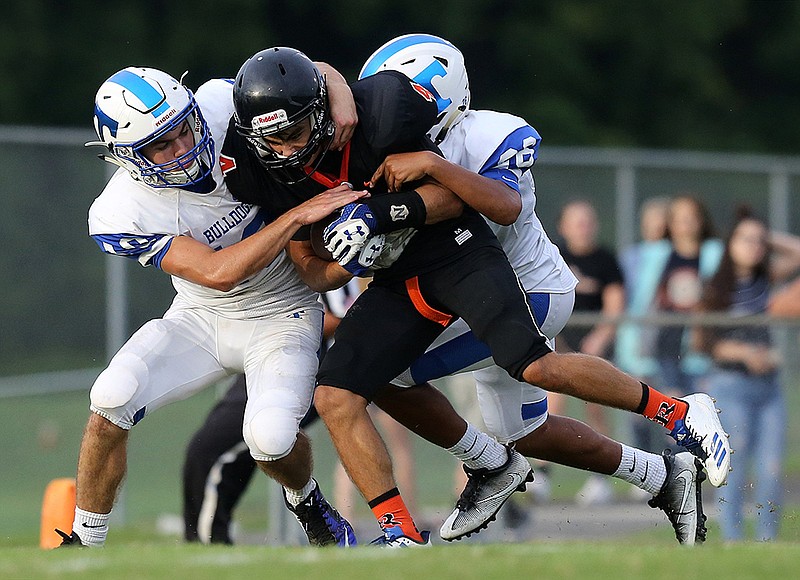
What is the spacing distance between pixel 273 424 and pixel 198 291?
2.76ft

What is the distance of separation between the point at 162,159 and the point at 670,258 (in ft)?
18.4

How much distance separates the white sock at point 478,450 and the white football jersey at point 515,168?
740 mm

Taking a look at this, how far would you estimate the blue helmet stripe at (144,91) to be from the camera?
6.39 m

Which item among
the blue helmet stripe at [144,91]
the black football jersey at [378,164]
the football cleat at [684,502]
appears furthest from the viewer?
the football cleat at [684,502]

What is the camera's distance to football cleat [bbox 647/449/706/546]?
23.1 ft

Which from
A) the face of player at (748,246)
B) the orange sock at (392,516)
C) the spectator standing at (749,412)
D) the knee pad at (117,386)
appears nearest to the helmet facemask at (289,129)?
the knee pad at (117,386)

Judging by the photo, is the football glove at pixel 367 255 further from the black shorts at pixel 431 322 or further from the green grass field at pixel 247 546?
the green grass field at pixel 247 546

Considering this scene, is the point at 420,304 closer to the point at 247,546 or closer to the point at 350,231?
the point at 350,231

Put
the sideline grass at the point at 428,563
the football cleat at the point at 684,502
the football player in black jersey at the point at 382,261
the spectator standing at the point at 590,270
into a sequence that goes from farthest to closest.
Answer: the spectator standing at the point at 590,270 < the football cleat at the point at 684,502 < the football player in black jersey at the point at 382,261 < the sideline grass at the point at 428,563

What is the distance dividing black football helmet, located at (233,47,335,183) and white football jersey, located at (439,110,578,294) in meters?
0.66

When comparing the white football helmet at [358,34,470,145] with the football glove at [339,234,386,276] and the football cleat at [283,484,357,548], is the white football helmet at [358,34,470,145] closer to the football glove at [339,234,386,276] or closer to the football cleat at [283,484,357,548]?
the football glove at [339,234,386,276]

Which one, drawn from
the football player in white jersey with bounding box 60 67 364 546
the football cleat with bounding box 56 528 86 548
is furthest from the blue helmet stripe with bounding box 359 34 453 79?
the football cleat with bounding box 56 528 86 548

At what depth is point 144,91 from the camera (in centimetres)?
645

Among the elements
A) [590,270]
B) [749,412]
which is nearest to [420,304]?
[749,412]
